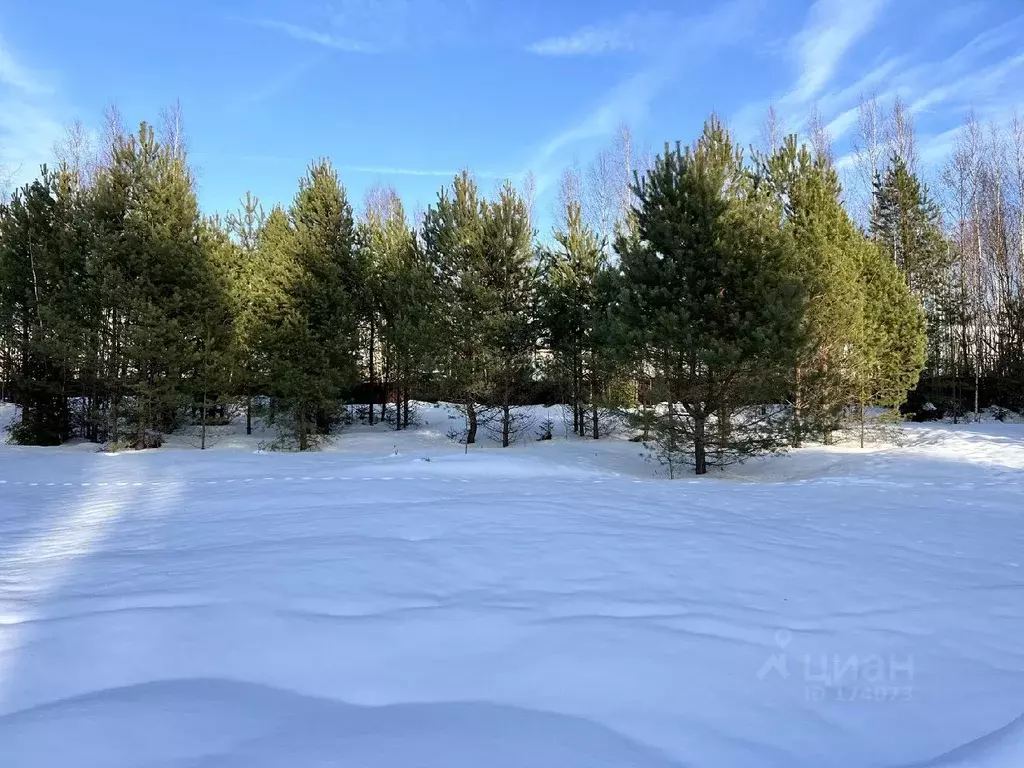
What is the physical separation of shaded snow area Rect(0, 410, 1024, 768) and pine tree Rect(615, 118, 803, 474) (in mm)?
4394

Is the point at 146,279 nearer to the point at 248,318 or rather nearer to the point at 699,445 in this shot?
the point at 248,318

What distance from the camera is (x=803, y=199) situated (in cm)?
1331

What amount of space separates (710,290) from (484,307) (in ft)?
20.6

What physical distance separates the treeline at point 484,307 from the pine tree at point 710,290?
0.04 m

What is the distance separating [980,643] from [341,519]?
16.5ft

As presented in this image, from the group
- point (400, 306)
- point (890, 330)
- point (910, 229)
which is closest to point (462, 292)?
point (400, 306)

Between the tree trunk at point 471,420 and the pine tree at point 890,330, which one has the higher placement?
the pine tree at point 890,330

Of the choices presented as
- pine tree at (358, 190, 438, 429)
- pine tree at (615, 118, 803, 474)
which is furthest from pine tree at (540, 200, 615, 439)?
pine tree at (615, 118, 803, 474)

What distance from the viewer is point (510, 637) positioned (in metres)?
2.77

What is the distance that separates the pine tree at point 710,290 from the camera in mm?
9883

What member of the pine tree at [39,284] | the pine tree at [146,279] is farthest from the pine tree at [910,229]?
the pine tree at [39,284]

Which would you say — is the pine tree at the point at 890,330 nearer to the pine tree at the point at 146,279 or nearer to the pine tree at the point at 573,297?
the pine tree at the point at 573,297

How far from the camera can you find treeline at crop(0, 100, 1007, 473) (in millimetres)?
10281

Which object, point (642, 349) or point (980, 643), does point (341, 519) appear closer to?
point (980, 643)
